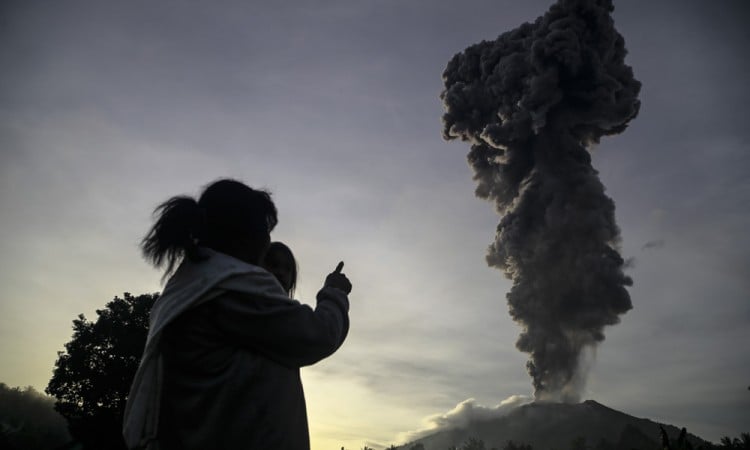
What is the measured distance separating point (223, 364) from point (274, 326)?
26 centimetres

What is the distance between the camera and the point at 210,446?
5.38ft

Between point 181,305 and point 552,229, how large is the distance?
47960mm

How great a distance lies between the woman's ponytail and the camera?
1.96 metres

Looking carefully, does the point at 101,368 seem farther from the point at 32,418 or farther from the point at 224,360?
the point at 32,418

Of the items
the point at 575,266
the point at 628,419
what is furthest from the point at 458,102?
the point at 628,419

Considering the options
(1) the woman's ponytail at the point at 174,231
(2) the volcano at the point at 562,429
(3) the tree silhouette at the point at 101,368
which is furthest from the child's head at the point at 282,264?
(2) the volcano at the point at 562,429

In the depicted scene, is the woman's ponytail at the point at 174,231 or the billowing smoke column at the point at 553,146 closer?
the woman's ponytail at the point at 174,231

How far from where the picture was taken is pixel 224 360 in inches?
68.6

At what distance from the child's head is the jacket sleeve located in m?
1.21

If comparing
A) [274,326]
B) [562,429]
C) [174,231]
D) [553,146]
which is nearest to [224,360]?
[274,326]

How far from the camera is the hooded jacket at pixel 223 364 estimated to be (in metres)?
1.67

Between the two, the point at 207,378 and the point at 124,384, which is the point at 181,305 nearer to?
the point at 207,378

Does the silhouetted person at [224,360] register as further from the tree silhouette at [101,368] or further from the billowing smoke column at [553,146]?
the billowing smoke column at [553,146]

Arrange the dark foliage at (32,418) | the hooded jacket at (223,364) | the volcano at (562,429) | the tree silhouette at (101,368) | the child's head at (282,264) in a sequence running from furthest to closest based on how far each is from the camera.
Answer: the volcano at (562,429) < the dark foliage at (32,418) < the tree silhouette at (101,368) < the child's head at (282,264) < the hooded jacket at (223,364)
